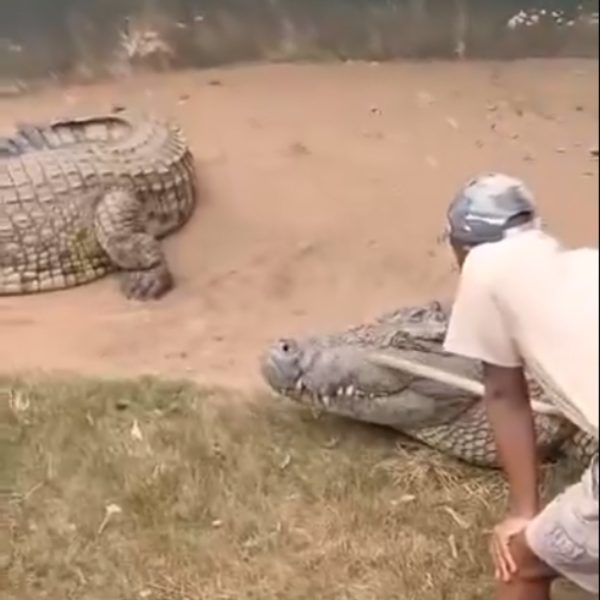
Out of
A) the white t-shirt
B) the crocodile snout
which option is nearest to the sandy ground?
the crocodile snout

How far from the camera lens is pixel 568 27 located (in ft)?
15.4

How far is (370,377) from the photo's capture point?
13.3ft

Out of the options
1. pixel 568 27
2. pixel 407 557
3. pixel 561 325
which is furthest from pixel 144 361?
pixel 561 325

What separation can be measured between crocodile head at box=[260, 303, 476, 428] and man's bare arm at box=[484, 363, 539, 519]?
115 cm

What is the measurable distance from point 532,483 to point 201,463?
119 cm

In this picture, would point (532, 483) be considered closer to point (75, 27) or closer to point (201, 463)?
point (201, 463)

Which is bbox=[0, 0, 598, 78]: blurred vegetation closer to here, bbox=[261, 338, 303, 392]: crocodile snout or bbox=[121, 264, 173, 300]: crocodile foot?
bbox=[121, 264, 173, 300]: crocodile foot

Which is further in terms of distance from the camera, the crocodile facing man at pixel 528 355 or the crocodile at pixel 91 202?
the crocodile at pixel 91 202

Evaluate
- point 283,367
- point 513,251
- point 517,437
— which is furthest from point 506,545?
point 283,367

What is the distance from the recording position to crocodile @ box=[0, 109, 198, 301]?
498cm

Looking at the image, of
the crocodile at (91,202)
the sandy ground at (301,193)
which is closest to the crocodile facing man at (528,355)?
the sandy ground at (301,193)

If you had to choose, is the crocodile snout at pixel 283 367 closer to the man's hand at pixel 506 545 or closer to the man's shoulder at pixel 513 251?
the man's hand at pixel 506 545

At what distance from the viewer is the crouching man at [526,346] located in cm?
A: 244

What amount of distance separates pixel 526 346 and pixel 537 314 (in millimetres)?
96
